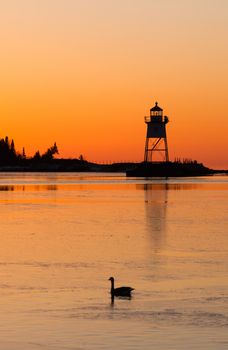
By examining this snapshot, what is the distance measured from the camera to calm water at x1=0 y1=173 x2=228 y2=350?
67.6 feet

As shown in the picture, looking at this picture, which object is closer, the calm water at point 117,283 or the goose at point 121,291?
the calm water at point 117,283

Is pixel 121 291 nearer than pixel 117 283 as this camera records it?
Yes

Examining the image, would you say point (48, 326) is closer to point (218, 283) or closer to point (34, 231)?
point (218, 283)

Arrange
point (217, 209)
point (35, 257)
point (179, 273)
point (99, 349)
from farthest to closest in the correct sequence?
point (217, 209), point (35, 257), point (179, 273), point (99, 349)

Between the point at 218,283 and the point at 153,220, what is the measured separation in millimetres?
28591

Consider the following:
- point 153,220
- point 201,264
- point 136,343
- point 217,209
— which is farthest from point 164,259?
point 217,209

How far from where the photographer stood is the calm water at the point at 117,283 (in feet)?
67.6

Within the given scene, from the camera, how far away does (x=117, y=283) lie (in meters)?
27.5

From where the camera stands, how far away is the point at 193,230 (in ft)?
156

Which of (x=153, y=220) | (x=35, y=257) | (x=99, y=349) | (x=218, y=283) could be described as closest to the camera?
(x=99, y=349)

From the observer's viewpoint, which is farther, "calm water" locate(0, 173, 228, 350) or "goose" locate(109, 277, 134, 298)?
"goose" locate(109, 277, 134, 298)

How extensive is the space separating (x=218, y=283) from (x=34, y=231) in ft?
68.8

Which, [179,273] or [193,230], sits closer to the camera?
[179,273]

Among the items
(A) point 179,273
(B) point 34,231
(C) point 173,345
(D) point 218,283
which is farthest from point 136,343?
(B) point 34,231
